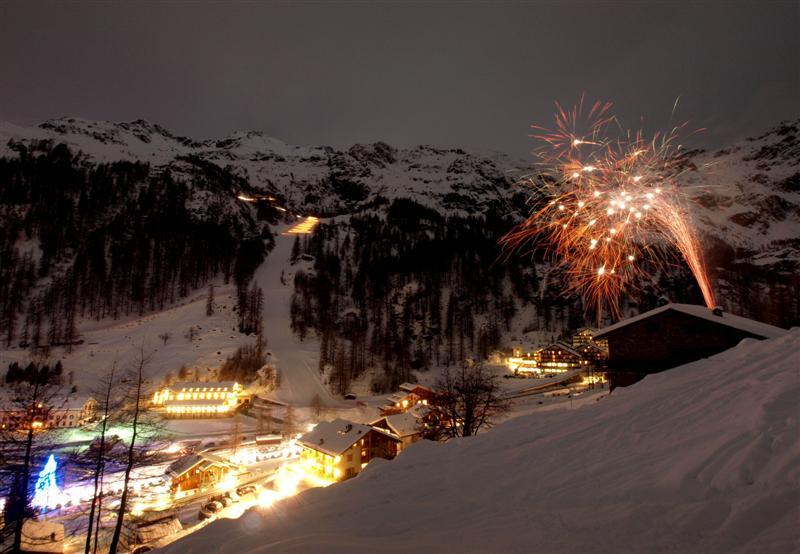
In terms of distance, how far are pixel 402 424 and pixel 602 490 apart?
103 feet

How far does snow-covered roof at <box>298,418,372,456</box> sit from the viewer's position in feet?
94.7

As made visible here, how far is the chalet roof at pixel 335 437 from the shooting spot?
28.8m

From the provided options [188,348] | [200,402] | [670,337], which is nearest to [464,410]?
[670,337]

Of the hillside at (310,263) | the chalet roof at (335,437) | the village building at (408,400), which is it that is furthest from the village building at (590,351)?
the chalet roof at (335,437)

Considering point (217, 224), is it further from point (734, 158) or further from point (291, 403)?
point (734, 158)

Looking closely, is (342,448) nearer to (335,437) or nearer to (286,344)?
(335,437)

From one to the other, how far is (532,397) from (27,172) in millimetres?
151546

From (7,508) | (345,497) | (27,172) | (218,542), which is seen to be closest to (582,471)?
(345,497)

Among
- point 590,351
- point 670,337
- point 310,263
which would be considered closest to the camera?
point 670,337

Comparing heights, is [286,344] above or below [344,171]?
below

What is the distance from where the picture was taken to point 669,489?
4164mm

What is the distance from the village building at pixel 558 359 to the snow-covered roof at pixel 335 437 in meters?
40.9

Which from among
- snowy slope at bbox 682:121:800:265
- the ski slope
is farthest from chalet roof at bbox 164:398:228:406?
snowy slope at bbox 682:121:800:265

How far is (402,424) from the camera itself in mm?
34062
